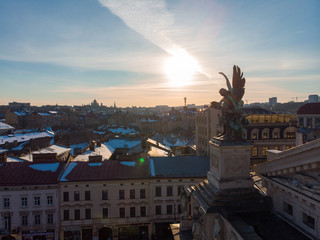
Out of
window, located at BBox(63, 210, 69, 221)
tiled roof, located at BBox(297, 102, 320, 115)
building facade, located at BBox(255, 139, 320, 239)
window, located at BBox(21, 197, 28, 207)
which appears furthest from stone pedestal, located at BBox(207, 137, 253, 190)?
tiled roof, located at BBox(297, 102, 320, 115)

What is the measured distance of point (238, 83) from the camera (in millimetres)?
12922

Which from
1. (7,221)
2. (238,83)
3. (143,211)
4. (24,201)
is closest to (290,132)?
(143,211)

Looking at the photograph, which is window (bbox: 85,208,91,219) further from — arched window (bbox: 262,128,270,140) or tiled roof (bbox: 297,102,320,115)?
tiled roof (bbox: 297,102,320,115)

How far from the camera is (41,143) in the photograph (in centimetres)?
6116

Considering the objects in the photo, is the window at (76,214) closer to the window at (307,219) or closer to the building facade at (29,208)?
the building facade at (29,208)

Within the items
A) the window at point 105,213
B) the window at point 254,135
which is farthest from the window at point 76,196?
the window at point 254,135

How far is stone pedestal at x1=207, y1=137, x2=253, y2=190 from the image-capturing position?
12.0 metres

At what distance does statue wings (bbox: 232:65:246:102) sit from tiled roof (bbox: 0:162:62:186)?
2224cm

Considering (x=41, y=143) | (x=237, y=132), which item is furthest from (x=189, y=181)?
(x=41, y=143)

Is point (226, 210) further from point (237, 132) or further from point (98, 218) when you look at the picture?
point (98, 218)

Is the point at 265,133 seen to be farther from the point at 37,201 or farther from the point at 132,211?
the point at 37,201

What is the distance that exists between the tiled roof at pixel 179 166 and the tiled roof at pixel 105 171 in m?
1.29

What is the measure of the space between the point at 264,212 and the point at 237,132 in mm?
4098

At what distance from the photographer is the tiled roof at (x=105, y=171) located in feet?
89.5
